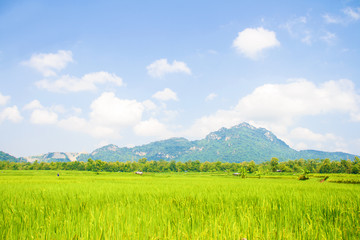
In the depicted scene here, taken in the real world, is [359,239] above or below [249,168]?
above

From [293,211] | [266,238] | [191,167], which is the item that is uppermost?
[266,238]

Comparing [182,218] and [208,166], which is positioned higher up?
[182,218]

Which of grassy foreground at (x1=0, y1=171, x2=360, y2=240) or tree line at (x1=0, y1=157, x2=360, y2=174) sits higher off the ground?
grassy foreground at (x1=0, y1=171, x2=360, y2=240)

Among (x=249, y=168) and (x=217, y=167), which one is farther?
(x=217, y=167)

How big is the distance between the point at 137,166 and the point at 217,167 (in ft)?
229

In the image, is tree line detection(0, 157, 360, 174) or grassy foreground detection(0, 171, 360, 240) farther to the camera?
tree line detection(0, 157, 360, 174)

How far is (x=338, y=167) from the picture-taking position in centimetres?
10138

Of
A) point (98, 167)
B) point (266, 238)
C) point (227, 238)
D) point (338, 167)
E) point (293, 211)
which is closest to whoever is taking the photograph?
point (227, 238)

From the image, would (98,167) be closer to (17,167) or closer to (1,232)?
(17,167)

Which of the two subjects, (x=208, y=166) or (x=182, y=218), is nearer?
(x=182, y=218)

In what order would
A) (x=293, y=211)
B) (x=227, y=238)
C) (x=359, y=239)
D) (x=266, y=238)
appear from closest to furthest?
(x=227, y=238), (x=266, y=238), (x=359, y=239), (x=293, y=211)

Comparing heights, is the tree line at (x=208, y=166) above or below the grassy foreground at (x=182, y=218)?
below

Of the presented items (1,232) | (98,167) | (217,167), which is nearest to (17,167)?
(98,167)

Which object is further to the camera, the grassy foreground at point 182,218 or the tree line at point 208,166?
the tree line at point 208,166
